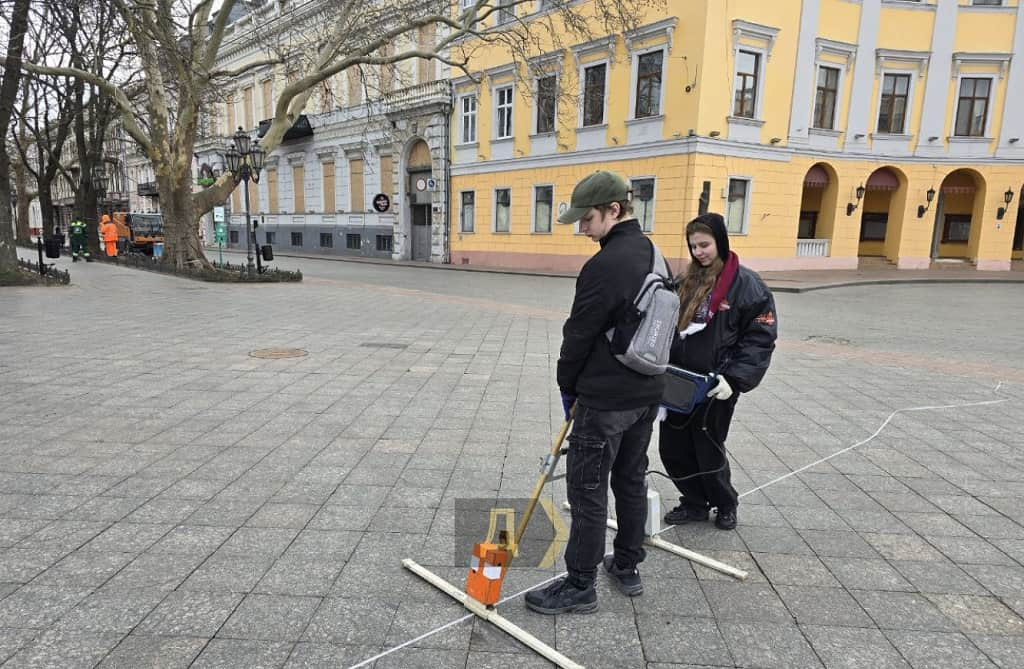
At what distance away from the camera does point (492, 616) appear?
2.63 meters

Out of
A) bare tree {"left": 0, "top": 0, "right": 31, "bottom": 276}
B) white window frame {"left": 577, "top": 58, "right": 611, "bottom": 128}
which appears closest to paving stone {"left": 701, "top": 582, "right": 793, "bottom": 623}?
bare tree {"left": 0, "top": 0, "right": 31, "bottom": 276}

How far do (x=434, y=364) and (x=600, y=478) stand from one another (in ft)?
17.0

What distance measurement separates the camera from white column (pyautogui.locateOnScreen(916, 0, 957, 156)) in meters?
23.1

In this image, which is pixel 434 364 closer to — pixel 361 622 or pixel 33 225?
pixel 361 622

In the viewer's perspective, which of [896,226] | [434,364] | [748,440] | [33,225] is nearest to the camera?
[748,440]

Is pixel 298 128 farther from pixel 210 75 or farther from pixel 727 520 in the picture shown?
pixel 727 520

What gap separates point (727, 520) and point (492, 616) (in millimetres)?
1610

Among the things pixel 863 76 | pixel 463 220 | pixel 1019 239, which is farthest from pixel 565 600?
pixel 1019 239

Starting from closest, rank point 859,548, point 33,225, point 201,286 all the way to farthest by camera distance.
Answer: point 859,548 < point 201,286 < point 33,225

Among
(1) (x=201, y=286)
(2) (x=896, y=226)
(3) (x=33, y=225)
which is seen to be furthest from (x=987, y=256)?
(3) (x=33, y=225)

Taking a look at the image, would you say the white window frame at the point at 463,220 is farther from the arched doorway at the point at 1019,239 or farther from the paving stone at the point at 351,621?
the paving stone at the point at 351,621

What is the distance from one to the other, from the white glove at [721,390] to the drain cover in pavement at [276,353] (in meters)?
5.95

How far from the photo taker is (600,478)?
2615 millimetres

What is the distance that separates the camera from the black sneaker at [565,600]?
107 inches
